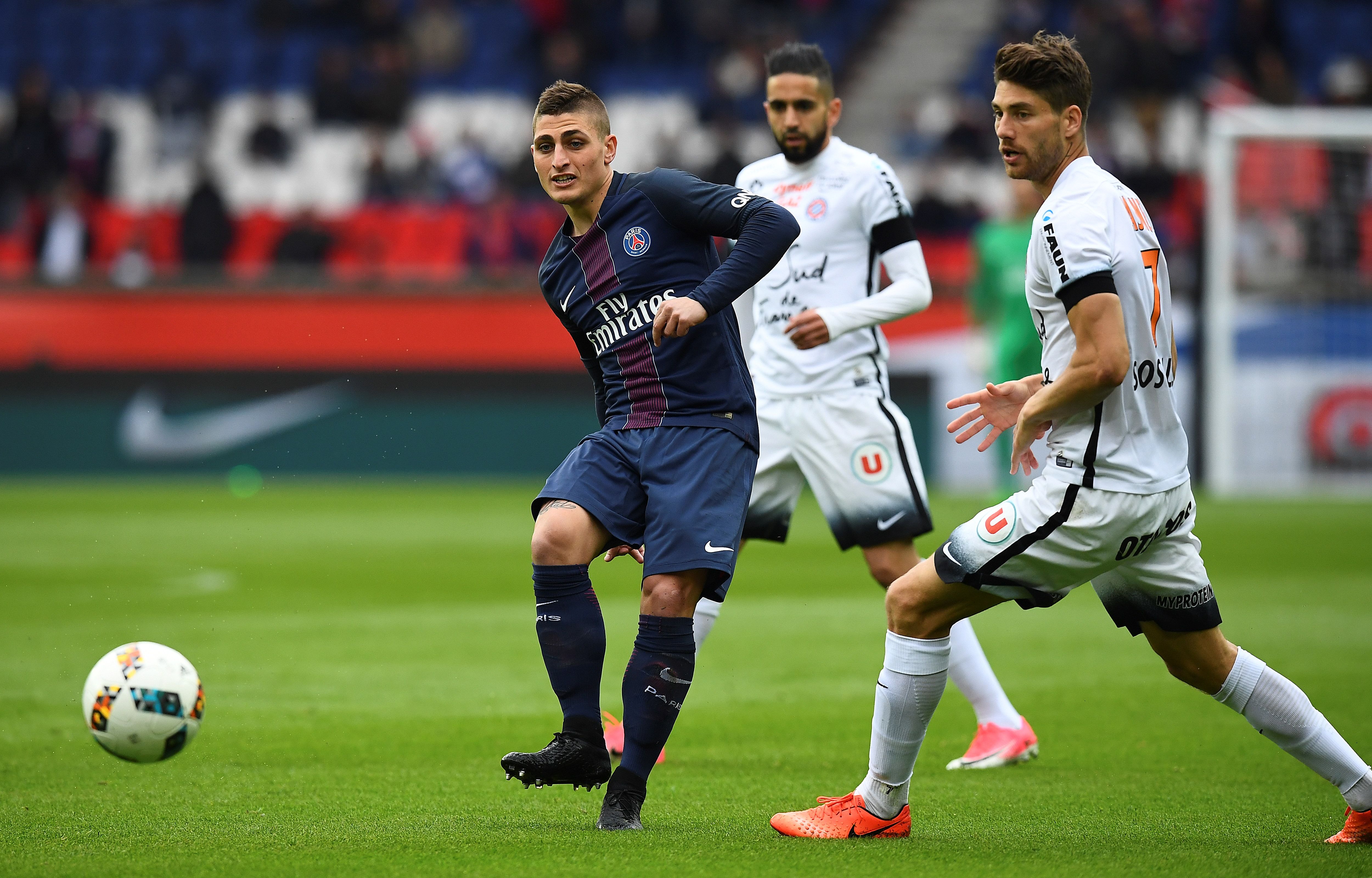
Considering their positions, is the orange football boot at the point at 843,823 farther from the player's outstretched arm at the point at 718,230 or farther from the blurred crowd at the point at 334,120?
the blurred crowd at the point at 334,120

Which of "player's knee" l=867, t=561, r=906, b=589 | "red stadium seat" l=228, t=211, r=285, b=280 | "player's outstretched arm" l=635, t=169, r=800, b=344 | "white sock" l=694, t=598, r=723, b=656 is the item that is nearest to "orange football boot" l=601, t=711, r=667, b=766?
"white sock" l=694, t=598, r=723, b=656

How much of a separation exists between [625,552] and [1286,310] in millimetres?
13487

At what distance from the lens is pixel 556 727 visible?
6.40m

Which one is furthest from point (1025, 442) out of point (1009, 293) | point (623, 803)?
point (1009, 293)

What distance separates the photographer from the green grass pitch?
4.34 metres

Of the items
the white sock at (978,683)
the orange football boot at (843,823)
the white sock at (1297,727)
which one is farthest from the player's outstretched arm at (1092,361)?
the white sock at (978,683)

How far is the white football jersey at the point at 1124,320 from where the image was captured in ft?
13.8

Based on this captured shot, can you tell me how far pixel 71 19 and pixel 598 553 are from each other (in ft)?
74.5

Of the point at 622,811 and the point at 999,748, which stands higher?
the point at 622,811

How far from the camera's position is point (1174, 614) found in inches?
176

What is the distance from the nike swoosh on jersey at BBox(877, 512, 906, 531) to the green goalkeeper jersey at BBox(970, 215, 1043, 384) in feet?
19.8

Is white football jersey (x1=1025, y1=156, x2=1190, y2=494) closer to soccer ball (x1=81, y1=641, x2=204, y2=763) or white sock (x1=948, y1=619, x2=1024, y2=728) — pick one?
white sock (x1=948, y1=619, x2=1024, y2=728)

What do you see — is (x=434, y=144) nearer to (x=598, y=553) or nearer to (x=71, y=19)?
(x=71, y=19)

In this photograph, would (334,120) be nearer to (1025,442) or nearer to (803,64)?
(803,64)
